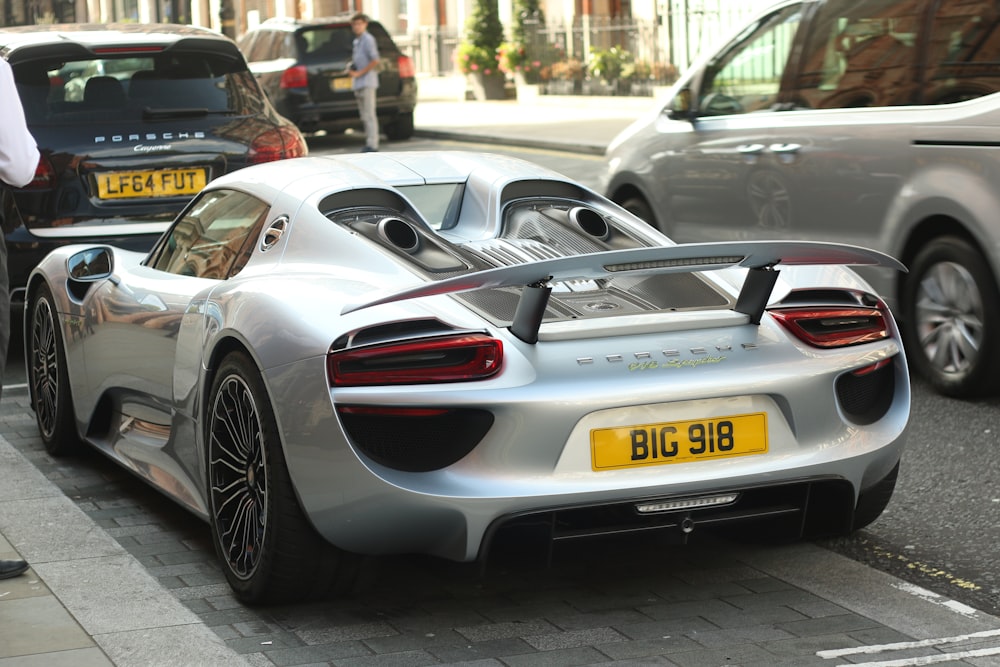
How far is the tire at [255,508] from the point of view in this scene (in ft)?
14.1

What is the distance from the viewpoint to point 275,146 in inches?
357

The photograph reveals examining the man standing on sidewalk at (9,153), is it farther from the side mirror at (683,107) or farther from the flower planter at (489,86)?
the flower planter at (489,86)

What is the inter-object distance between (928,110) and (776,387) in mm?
3440

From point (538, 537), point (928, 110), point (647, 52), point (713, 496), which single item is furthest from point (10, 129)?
point (647, 52)

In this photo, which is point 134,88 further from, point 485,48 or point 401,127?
point 485,48

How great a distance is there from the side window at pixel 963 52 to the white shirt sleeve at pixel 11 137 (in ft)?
13.5

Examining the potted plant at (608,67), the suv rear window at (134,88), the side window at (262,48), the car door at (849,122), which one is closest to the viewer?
the car door at (849,122)

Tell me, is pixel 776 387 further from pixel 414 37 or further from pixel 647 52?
pixel 414 37

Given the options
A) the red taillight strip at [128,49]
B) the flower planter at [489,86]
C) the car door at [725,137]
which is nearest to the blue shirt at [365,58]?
the flower planter at [489,86]

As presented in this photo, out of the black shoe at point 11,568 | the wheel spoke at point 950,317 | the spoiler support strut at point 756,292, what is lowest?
the black shoe at point 11,568

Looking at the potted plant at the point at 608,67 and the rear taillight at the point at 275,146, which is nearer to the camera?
the rear taillight at the point at 275,146

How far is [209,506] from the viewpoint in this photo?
4.78 meters

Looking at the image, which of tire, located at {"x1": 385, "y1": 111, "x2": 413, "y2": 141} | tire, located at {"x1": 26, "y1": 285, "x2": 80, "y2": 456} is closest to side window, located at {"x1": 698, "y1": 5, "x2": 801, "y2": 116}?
tire, located at {"x1": 26, "y1": 285, "x2": 80, "y2": 456}

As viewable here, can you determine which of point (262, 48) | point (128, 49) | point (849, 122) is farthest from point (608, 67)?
point (849, 122)
